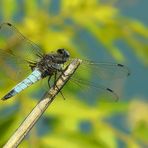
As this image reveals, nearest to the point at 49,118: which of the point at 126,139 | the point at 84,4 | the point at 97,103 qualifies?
the point at 97,103

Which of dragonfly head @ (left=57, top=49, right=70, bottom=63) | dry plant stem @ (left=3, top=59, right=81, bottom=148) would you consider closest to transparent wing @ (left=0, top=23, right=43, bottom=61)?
dragonfly head @ (left=57, top=49, right=70, bottom=63)

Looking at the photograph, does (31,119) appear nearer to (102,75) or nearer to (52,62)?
(52,62)

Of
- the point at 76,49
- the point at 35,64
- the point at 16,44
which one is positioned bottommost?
the point at 35,64

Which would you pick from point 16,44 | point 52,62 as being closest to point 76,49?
point 16,44

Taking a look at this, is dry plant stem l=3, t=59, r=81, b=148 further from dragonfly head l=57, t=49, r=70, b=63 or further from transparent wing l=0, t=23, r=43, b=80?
transparent wing l=0, t=23, r=43, b=80

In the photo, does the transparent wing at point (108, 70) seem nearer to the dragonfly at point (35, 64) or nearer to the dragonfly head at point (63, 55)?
the dragonfly at point (35, 64)

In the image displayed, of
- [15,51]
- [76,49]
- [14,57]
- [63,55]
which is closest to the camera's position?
[63,55]
